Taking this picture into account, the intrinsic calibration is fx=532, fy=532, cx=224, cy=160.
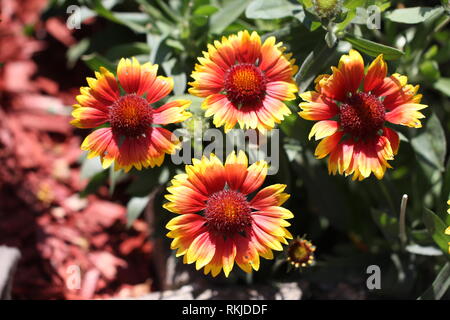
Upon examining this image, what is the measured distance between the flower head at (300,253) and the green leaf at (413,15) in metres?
0.82

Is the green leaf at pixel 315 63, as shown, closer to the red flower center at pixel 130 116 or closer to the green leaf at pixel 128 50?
→ the red flower center at pixel 130 116

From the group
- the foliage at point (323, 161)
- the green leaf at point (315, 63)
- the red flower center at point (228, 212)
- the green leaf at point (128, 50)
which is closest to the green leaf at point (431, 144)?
the foliage at point (323, 161)

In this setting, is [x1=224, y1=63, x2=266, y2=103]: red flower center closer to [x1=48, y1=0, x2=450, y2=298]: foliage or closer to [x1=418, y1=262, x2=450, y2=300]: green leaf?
[x1=48, y1=0, x2=450, y2=298]: foliage

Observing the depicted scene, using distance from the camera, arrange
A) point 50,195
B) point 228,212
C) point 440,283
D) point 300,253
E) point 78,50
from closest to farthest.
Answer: point 228,212 < point 300,253 < point 440,283 < point 50,195 < point 78,50

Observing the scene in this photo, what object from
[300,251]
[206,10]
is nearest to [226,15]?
[206,10]

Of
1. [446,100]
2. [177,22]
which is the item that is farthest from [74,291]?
[446,100]

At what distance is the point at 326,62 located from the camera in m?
1.85

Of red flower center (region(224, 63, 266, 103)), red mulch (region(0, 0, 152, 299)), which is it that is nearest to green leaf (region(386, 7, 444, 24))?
red flower center (region(224, 63, 266, 103))

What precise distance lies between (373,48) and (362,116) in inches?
9.8

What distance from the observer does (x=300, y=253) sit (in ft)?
5.69

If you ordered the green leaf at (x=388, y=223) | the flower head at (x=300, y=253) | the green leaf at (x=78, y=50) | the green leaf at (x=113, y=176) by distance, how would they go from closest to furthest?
the flower head at (x=300, y=253)
the green leaf at (x=388, y=223)
the green leaf at (x=113, y=176)
the green leaf at (x=78, y=50)

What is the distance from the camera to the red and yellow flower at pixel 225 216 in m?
1.61

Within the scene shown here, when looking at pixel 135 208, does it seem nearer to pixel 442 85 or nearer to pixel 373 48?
pixel 373 48

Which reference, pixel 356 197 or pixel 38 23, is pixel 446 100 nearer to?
pixel 356 197
